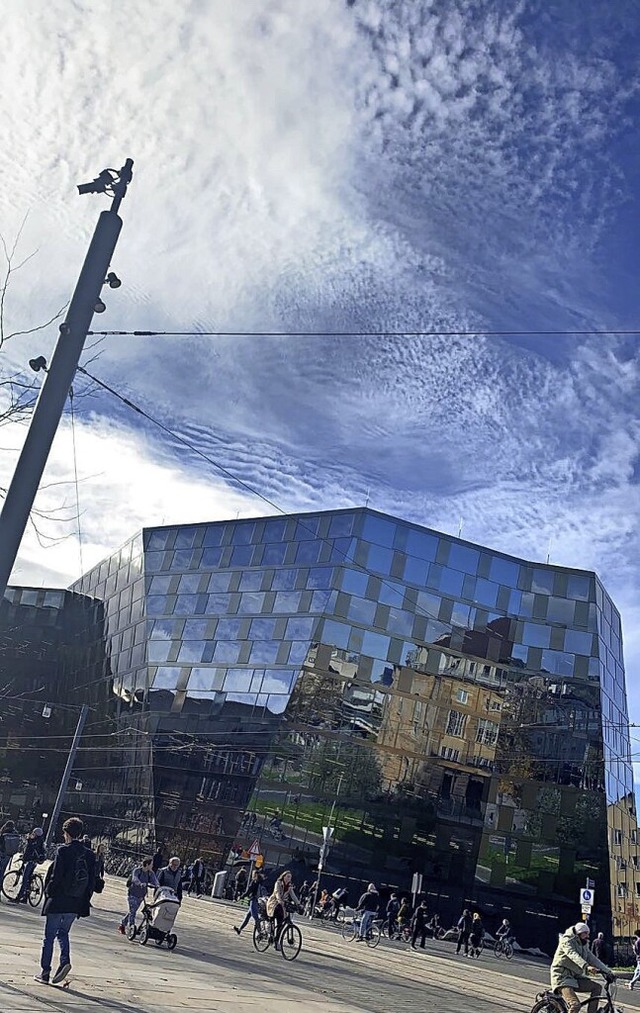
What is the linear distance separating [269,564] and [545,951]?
24.6m

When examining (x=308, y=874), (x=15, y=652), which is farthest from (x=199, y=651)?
(x=15, y=652)

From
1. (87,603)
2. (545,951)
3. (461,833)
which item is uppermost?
(87,603)

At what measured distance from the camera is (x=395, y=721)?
46969mm

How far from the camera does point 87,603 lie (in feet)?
219

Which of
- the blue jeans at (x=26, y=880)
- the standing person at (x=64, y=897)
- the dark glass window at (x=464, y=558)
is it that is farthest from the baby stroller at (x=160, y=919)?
the dark glass window at (x=464, y=558)

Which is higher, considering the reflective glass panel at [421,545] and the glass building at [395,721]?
the reflective glass panel at [421,545]

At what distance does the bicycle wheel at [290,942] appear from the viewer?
17.8m

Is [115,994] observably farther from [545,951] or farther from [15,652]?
[15,652]

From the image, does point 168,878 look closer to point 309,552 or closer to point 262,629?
point 262,629

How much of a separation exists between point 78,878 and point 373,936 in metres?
21.5

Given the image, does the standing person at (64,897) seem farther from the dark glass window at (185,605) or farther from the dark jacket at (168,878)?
the dark glass window at (185,605)

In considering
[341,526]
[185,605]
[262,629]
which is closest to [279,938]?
[262,629]

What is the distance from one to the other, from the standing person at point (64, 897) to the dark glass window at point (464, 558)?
138 ft

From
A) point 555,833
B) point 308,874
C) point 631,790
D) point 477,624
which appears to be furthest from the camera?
point 631,790
